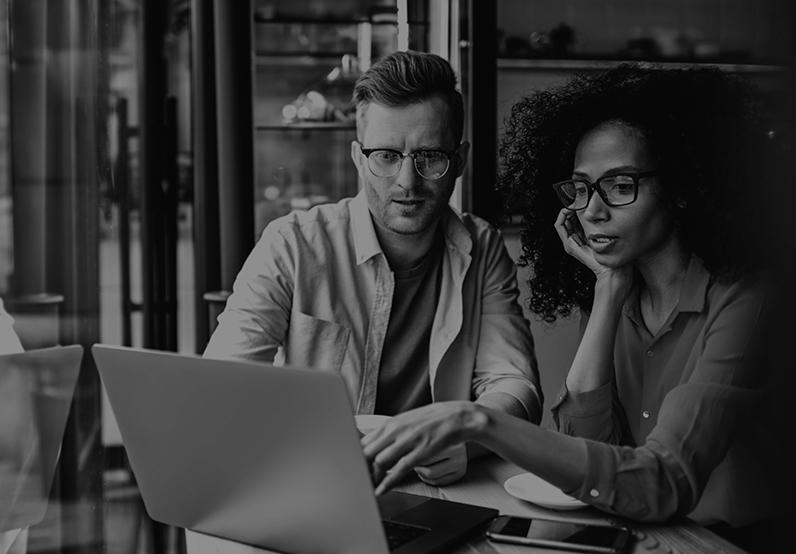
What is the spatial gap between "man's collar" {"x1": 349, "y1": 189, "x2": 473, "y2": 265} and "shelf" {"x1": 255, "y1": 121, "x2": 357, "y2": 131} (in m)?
1.66

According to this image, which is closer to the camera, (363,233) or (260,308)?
(260,308)

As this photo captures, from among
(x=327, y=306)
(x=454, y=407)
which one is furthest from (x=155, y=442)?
(x=327, y=306)

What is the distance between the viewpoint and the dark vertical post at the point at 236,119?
2.96 metres

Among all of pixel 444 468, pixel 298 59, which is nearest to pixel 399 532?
pixel 444 468

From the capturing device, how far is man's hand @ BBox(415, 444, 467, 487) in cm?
130

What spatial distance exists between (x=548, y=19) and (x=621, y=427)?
154 cm

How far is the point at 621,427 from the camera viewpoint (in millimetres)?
1692

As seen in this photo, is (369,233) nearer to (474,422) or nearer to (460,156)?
(460,156)

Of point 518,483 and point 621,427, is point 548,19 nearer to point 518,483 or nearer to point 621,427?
point 621,427

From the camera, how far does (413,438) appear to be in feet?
3.39

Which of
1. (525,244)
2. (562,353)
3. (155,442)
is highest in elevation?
(525,244)

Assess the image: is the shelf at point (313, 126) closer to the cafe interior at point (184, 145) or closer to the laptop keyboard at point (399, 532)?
the cafe interior at point (184, 145)

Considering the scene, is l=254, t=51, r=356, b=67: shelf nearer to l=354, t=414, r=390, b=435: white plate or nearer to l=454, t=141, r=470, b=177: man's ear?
l=454, t=141, r=470, b=177: man's ear

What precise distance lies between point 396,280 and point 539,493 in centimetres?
82
